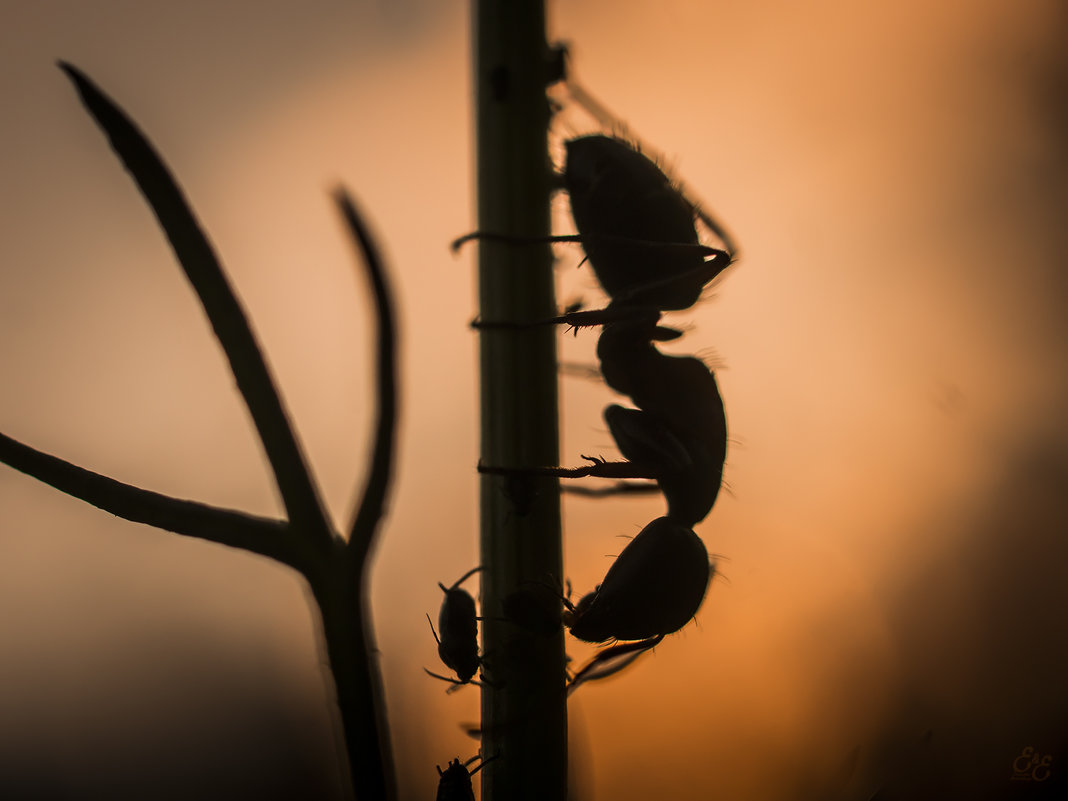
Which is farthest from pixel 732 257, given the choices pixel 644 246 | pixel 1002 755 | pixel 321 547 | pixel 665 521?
pixel 1002 755

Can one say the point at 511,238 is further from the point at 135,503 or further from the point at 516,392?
the point at 135,503
